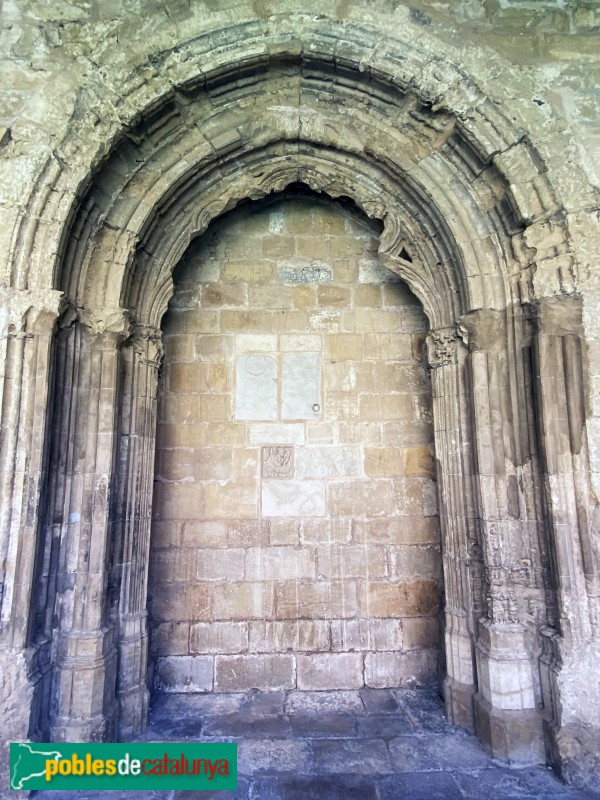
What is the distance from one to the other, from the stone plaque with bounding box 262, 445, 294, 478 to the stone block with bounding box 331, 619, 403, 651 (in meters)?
1.43

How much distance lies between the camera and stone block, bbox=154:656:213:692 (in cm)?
456

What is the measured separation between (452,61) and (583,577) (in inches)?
155

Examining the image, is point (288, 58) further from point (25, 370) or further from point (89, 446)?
point (89, 446)

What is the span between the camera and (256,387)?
198 inches

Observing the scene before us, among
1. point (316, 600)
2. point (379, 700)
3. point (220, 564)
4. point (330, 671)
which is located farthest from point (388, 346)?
point (379, 700)

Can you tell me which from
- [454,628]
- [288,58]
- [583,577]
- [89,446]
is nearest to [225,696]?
[454,628]

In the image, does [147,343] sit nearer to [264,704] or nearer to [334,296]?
[334,296]

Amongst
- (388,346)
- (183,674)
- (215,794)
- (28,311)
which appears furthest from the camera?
(388,346)

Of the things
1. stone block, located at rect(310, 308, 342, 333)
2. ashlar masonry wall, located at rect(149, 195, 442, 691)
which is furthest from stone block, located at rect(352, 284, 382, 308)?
stone block, located at rect(310, 308, 342, 333)

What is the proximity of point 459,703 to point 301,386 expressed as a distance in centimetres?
296

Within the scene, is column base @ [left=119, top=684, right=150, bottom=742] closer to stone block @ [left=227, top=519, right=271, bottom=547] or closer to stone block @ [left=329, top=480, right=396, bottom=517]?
stone block @ [left=227, top=519, right=271, bottom=547]

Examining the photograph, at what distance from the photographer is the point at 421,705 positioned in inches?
170

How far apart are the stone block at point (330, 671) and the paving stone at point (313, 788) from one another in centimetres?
119

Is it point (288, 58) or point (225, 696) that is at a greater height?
point (288, 58)
